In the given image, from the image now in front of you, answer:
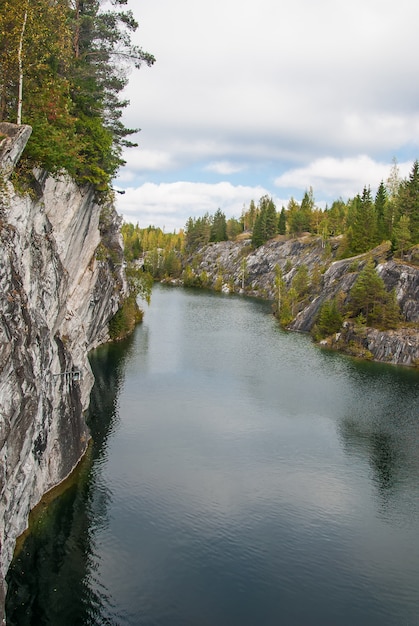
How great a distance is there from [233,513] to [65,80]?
1201 inches

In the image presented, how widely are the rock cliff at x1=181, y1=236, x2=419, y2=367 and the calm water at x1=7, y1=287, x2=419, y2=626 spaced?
18.4 meters

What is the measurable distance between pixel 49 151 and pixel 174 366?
38.8 metres

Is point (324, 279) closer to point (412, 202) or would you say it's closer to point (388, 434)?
point (412, 202)

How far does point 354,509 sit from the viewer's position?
3228 cm

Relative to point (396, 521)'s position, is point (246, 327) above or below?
above

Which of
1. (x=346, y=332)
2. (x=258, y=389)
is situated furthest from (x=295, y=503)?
(x=346, y=332)

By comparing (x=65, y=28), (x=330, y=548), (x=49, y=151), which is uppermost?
(x=65, y=28)

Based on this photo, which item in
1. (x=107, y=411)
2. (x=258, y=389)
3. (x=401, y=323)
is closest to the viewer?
(x=107, y=411)

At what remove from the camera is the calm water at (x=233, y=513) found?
23.5 m

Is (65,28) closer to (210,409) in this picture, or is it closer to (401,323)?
(210,409)

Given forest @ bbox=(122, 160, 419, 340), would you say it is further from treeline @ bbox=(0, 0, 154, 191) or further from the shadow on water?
the shadow on water

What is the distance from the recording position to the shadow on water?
2242 centimetres

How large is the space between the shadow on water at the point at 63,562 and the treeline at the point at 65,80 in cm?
1993

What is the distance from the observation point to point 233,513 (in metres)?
30.9
